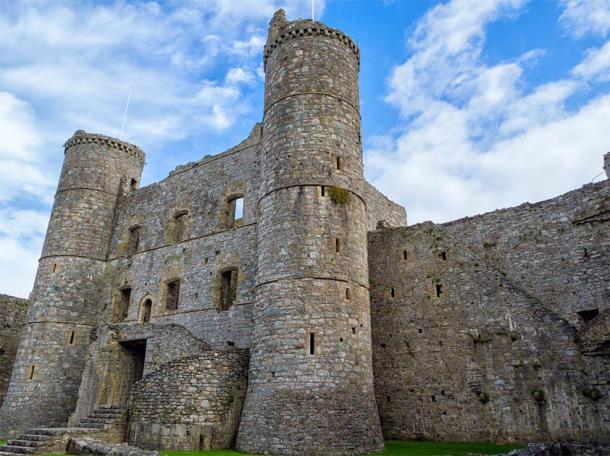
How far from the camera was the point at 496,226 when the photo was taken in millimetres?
15484

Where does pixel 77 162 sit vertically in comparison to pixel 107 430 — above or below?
above

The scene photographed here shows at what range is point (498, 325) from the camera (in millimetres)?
13977

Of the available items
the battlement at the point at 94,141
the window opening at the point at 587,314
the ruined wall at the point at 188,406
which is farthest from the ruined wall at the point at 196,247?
the window opening at the point at 587,314

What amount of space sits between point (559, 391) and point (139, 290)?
16704 mm

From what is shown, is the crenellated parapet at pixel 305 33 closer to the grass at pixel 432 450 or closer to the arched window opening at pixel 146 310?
the arched window opening at pixel 146 310

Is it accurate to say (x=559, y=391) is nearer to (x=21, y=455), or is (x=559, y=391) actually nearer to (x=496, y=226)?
(x=496, y=226)

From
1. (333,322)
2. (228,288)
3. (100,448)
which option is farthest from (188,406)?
(228,288)

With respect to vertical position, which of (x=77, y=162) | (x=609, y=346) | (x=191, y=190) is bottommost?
(x=609, y=346)

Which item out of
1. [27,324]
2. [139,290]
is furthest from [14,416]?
[139,290]

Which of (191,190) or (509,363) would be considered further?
(191,190)

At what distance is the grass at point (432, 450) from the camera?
38.3ft

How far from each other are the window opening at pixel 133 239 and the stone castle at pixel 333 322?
412cm

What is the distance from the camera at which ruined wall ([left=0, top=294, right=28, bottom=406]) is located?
23797mm

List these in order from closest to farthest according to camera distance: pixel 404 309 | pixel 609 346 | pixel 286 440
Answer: pixel 609 346 → pixel 286 440 → pixel 404 309
